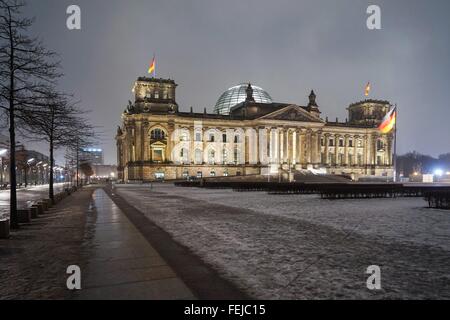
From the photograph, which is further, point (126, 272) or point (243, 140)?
point (243, 140)

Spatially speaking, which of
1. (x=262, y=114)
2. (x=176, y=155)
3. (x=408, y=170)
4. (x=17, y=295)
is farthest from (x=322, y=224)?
(x=408, y=170)

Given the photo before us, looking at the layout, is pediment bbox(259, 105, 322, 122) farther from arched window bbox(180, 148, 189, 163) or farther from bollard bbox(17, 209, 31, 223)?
bollard bbox(17, 209, 31, 223)

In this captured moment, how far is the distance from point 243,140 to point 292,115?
1794 cm

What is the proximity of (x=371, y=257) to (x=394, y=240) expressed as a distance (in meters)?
2.77

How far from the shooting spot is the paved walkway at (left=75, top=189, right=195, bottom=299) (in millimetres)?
6047

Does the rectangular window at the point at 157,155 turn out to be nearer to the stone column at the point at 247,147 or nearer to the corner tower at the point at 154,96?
the corner tower at the point at 154,96

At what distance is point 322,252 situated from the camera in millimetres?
9219

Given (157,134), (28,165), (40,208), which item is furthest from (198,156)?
(40,208)

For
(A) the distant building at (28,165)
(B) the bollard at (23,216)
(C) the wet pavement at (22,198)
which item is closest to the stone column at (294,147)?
(A) the distant building at (28,165)

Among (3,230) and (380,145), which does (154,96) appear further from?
(380,145)

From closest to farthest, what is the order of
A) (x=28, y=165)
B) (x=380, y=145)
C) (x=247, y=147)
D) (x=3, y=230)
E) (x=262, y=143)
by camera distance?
(x=3, y=230), (x=28, y=165), (x=262, y=143), (x=247, y=147), (x=380, y=145)

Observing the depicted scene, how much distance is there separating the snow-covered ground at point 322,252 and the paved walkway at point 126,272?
51.1 inches

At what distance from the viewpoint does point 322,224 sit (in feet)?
46.5
